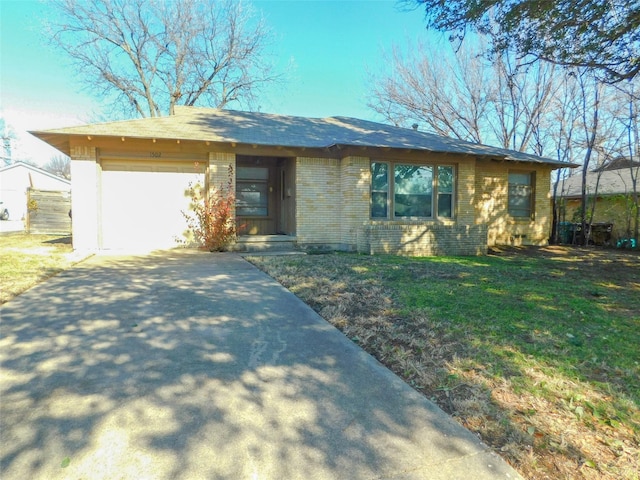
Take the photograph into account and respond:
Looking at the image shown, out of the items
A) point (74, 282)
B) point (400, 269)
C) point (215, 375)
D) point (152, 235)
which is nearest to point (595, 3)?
point (400, 269)

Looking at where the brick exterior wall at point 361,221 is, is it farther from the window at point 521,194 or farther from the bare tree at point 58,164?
the bare tree at point 58,164

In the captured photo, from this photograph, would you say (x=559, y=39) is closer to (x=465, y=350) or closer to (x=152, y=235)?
(x=465, y=350)

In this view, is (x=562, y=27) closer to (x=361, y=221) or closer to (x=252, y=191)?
(x=361, y=221)

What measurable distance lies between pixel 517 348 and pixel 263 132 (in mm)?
9655

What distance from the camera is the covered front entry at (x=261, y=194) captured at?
12.4 meters

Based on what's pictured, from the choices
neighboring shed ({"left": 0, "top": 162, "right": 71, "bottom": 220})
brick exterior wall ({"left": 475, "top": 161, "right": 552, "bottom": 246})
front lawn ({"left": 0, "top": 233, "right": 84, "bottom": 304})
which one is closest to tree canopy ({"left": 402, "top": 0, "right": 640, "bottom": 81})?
brick exterior wall ({"left": 475, "top": 161, "right": 552, "bottom": 246})

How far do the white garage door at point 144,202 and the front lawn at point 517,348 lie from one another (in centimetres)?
469

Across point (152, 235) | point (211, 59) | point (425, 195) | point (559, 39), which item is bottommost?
point (152, 235)

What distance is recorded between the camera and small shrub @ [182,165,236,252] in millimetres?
9883

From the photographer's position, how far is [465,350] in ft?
11.0

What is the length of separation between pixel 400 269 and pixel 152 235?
6788 millimetres

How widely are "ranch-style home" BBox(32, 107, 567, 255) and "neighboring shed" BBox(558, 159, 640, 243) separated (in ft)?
14.5

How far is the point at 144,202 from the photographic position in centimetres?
1016

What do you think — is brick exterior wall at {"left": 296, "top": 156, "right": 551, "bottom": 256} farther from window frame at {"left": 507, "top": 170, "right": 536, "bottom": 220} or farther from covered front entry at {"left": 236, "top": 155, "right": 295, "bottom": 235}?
window frame at {"left": 507, "top": 170, "right": 536, "bottom": 220}
